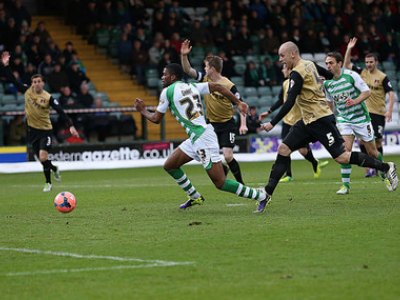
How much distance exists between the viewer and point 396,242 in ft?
36.3

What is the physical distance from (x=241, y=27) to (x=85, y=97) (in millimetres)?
7803

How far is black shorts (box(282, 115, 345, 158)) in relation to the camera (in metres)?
15.0

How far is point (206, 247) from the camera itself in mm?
11125

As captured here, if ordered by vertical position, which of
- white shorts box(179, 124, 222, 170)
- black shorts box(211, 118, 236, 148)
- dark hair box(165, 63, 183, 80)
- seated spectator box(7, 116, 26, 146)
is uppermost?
dark hair box(165, 63, 183, 80)

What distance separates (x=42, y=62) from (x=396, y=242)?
21.1 meters

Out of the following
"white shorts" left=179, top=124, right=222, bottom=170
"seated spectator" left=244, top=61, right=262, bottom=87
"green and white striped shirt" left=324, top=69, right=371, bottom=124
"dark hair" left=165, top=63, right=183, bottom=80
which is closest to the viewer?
"white shorts" left=179, top=124, right=222, bottom=170

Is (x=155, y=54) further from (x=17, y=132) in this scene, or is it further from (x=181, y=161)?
(x=181, y=161)

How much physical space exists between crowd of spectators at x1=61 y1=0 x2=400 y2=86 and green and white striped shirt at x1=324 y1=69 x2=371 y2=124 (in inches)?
605

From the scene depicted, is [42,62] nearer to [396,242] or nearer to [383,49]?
[383,49]

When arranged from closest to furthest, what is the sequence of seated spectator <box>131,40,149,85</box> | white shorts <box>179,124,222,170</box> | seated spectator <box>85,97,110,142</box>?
white shorts <box>179,124,222,170</box> < seated spectator <box>85,97,110,142</box> < seated spectator <box>131,40,149,85</box>

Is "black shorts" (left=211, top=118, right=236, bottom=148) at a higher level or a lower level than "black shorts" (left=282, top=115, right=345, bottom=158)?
lower

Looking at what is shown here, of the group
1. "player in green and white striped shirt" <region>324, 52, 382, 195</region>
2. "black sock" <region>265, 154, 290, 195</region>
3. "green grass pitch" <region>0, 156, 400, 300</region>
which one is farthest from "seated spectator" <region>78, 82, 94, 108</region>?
"black sock" <region>265, 154, 290, 195</region>

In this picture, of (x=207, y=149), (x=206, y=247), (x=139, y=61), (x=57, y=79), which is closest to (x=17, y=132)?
(x=57, y=79)

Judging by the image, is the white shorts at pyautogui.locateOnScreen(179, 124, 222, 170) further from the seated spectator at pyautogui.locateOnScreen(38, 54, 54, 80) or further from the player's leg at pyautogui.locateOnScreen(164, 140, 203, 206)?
the seated spectator at pyautogui.locateOnScreen(38, 54, 54, 80)
